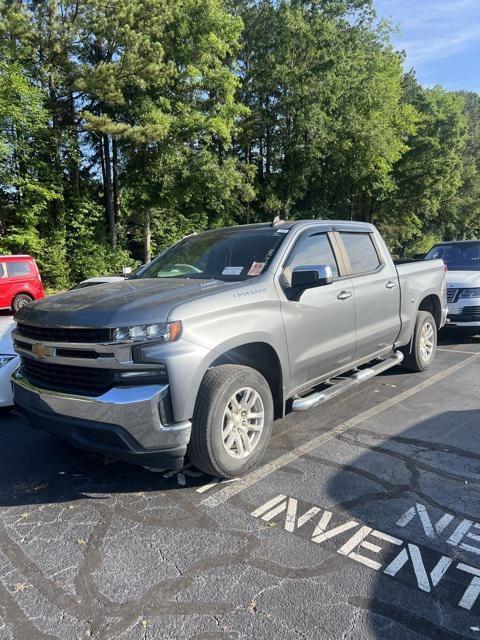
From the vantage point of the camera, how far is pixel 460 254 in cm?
947

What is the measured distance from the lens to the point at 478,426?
4.39 meters

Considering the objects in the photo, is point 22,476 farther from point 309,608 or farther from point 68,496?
point 309,608

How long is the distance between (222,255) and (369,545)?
264 centimetres

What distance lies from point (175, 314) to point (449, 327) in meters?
6.45

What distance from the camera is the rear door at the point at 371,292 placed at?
4.76m

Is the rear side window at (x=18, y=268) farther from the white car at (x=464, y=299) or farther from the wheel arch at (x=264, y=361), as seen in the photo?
the wheel arch at (x=264, y=361)

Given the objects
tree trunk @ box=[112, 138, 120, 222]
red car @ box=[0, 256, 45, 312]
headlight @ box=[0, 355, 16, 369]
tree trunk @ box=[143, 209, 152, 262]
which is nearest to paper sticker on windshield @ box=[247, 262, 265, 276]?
headlight @ box=[0, 355, 16, 369]

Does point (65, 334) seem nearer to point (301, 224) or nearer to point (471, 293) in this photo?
point (301, 224)

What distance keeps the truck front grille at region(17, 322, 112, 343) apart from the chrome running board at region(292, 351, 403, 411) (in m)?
1.68

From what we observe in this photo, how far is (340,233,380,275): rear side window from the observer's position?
4879 millimetres

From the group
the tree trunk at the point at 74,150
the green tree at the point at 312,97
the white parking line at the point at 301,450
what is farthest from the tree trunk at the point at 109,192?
the white parking line at the point at 301,450

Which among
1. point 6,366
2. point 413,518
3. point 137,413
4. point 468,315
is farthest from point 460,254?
point 137,413

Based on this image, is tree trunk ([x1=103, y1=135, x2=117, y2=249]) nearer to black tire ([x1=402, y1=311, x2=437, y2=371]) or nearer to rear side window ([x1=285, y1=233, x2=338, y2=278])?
black tire ([x1=402, y1=311, x2=437, y2=371])

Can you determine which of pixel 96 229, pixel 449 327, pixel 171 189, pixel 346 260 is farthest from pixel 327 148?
pixel 346 260
